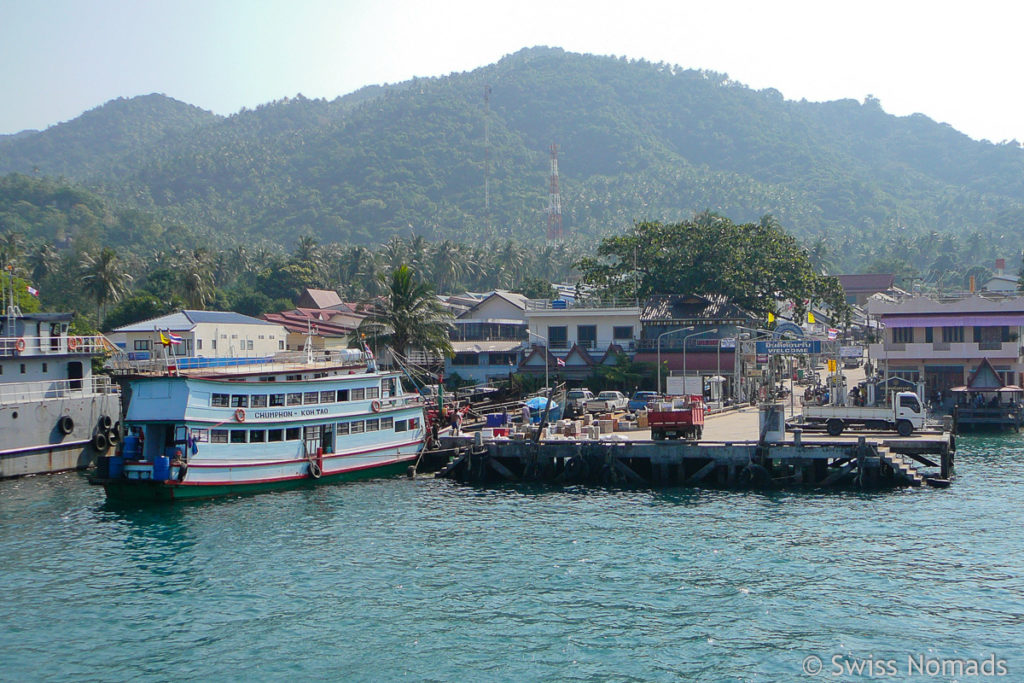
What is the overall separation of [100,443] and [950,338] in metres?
58.2

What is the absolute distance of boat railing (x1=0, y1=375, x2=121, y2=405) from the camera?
52.1 meters

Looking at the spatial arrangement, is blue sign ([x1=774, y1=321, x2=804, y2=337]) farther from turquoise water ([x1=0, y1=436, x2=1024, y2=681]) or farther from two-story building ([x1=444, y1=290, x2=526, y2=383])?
two-story building ([x1=444, y1=290, x2=526, y2=383])

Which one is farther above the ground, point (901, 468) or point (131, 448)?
point (131, 448)

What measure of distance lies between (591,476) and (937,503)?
15.4m

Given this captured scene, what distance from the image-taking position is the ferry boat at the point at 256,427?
4288 centimetres

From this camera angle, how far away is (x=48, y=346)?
181 feet

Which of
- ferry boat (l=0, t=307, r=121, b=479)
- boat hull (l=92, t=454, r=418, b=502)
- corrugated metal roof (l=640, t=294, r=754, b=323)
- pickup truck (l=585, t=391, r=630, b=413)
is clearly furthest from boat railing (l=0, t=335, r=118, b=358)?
corrugated metal roof (l=640, t=294, r=754, b=323)

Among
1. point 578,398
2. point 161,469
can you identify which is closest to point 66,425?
point 161,469

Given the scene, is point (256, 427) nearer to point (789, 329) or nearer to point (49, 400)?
point (49, 400)

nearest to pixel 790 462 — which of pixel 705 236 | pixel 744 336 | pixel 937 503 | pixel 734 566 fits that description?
pixel 937 503

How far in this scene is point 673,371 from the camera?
261ft

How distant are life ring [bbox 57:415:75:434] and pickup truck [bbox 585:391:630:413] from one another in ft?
104

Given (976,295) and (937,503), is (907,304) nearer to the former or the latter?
(976,295)

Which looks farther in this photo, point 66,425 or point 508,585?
point 66,425
